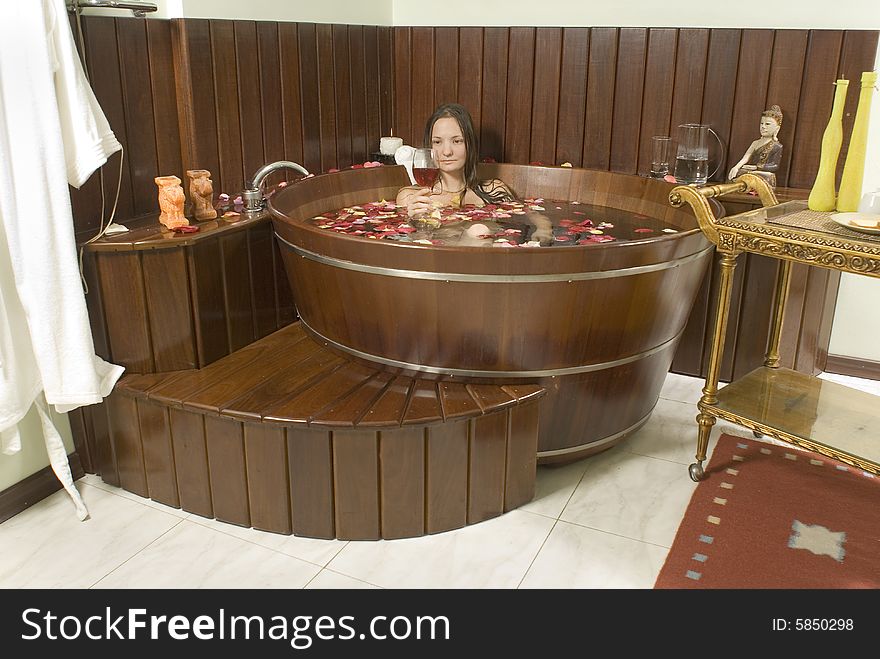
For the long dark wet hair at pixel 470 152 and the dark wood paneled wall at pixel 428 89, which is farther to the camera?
the long dark wet hair at pixel 470 152

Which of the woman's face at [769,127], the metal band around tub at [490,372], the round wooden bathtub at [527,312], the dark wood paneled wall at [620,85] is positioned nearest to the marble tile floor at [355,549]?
the round wooden bathtub at [527,312]

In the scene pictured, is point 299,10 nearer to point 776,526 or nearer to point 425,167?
point 425,167

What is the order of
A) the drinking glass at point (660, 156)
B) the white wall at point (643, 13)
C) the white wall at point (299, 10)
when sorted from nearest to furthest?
1. the white wall at point (299, 10)
2. the white wall at point (643, 13)
3. the drinking glass at point (660, 156)

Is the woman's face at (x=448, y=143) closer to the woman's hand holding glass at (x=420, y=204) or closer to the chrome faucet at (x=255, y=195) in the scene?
the woman's hand holding glass at (x=420, y=204)

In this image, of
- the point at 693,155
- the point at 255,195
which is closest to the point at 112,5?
the point at 255,195

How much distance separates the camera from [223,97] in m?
3.12

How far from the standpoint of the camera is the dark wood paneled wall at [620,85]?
11.0 ft

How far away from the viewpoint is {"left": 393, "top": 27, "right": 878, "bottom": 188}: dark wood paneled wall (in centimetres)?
336

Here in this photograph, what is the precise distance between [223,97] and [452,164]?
1.00 m

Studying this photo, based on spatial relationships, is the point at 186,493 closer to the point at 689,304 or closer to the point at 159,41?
the point at 159,41
